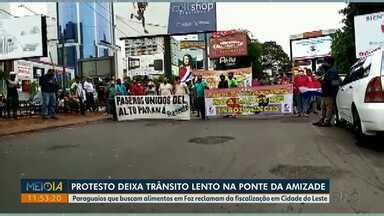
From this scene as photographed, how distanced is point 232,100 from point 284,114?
5.59ft

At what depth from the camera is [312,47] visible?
196 ft

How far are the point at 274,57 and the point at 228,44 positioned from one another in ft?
190

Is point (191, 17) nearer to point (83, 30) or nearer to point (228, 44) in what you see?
point (228, 44)

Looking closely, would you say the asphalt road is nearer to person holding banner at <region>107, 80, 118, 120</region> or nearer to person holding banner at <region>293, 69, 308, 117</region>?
person holding banner at <region>293, 69, 308, 117</region>

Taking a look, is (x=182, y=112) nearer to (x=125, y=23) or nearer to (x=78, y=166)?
(x=78, y=166)

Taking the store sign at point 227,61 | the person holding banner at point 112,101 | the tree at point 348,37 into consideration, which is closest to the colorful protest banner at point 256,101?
the person holding banner at point 112,101

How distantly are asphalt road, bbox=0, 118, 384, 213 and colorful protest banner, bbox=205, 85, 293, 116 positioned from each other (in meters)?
5.43

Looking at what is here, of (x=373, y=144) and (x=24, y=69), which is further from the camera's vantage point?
(x=24, y=69)

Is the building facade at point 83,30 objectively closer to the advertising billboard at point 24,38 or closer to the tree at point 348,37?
the tree at point 348,37

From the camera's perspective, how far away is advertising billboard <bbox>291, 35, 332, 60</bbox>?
59031 millimetres

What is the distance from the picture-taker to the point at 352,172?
7.13m

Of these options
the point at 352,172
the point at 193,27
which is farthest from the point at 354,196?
the point at 193,27

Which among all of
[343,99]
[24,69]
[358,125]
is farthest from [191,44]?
[358,125]

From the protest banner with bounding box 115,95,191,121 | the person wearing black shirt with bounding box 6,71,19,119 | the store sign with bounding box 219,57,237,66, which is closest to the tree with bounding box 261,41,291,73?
the store sign with bounding box 219,57,237,66
